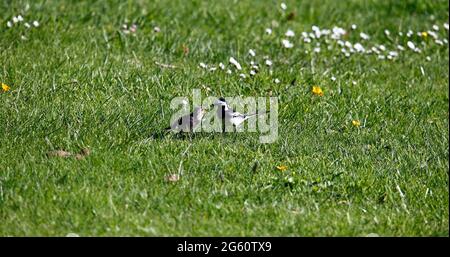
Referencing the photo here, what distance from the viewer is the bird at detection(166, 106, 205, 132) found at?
649cm

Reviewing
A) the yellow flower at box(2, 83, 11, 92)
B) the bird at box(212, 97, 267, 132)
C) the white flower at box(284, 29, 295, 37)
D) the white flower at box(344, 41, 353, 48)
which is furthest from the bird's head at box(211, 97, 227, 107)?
the white flower at box(344, 41, 353, 48)

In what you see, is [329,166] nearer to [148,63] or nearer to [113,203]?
[113,203]

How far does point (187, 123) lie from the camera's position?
6.49m

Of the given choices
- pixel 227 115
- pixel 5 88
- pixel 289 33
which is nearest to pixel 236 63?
pixel 289 33

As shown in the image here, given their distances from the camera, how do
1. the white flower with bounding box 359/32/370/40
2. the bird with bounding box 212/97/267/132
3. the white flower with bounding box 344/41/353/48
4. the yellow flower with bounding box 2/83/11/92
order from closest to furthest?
1. the bird with bounding box 212/97/267/132
2. the yellow flower with bounding box 2/83/11/92
3. the white flower with bounding box 344/41/353/48
4. the white flower with bounding box 359/32/370/40

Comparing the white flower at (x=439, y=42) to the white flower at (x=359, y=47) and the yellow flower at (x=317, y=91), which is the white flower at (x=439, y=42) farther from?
the yellow flower at (x=317, y=91)

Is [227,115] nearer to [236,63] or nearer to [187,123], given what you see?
[187,123]

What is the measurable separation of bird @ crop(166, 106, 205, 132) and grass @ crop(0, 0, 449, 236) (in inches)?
4.6

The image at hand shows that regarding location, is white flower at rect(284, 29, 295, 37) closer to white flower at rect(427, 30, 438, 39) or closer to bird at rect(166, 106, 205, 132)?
white flower at rect(427, 30, 438, 39)

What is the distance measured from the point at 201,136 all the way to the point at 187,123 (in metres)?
0.17
